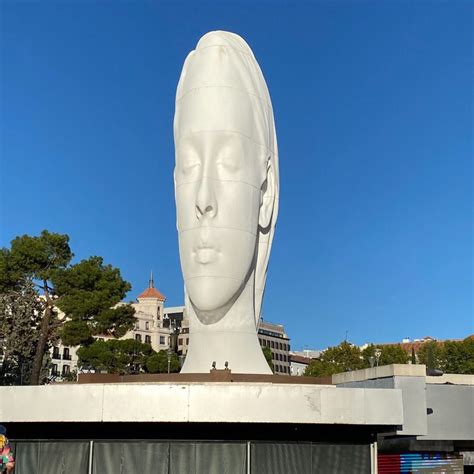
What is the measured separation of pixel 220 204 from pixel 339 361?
58.4 metres

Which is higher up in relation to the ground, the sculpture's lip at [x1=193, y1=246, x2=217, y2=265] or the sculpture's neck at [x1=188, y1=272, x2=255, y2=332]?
the sculpture's lip at [x1=193, y1=246, x2=217, y2=265]

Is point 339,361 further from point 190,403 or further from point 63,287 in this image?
point 190,403

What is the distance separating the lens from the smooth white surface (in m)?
11.1

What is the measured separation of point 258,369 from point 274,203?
4.01m

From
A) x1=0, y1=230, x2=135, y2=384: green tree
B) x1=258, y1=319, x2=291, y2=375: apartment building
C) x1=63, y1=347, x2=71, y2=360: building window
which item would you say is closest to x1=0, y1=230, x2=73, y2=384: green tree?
x1=0, y1=230, x2=135, y2=384: green tree

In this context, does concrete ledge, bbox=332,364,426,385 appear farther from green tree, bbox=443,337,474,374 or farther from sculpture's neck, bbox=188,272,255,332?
green tree, bbox=443,337,474,374

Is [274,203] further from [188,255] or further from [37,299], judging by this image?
[37,299]

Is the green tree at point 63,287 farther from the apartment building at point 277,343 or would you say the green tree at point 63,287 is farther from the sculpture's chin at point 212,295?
the apartment building at point 277,343

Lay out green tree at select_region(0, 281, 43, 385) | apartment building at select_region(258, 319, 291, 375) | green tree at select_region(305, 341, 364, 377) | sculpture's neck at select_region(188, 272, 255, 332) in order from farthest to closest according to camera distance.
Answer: apartment building at select_region(258, 319, 291, 375) → green tree at select_region(305, 341, 364, 377) → green tree at select_region(0, 281, 43, 385) → sculpture's neck at select_region(188, 272, 255, 332)

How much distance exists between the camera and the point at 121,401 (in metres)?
11.2

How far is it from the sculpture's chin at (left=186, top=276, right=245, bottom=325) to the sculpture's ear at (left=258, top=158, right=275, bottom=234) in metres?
1.68

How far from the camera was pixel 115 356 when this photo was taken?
42938 mm

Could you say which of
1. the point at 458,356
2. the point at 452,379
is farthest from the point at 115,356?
the point at 458,356

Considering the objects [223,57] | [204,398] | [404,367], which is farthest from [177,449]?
[404,367]
